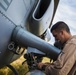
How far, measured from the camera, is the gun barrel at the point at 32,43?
5.03 metres

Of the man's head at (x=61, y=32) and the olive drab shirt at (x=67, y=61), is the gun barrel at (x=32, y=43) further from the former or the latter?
the olive drab shirt at (x=67, y=61)

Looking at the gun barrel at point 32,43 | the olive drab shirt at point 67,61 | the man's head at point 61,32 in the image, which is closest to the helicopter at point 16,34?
the gun barrel at point 32,43

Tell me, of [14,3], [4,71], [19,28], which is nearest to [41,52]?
[19,28]

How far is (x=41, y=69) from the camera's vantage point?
4.38 m

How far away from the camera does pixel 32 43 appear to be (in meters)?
5.11

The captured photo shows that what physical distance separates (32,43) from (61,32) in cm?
102

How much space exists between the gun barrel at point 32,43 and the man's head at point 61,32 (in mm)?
781

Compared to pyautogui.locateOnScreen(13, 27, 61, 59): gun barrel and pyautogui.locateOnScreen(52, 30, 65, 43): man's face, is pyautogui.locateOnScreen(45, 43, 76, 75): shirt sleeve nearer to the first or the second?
pyautogui.locateOnScreen(52, 30, 65, 43): man's face

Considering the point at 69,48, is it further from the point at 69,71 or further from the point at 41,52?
the point at 41,52

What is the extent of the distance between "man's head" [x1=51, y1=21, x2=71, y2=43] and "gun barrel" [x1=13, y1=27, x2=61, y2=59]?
781 millimetres

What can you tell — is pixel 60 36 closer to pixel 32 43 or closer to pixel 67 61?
pixel 67 61

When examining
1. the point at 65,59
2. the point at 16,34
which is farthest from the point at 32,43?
the point at 65,59

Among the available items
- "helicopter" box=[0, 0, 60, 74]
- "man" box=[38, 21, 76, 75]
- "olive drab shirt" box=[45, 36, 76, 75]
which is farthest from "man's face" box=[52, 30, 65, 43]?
"helicopter" box=[0, 0, 60, 74]

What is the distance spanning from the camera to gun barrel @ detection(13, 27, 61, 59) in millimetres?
5027
